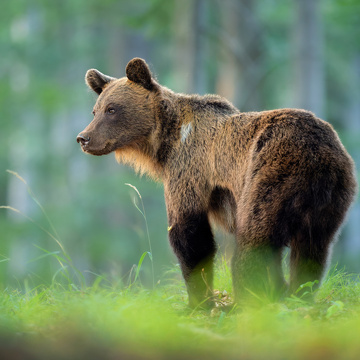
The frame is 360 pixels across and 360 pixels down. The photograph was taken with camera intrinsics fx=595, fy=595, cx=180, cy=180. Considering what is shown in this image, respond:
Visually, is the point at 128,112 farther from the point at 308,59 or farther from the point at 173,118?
the point at 308,59

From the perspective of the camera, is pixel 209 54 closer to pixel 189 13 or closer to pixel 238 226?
pixel 189 13

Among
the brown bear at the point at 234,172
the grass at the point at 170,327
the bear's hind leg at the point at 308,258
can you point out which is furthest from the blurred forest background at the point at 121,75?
the grass at the point at 170,327

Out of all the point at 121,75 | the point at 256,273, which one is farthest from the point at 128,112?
the point at 121,75

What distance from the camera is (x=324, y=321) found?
4188mm

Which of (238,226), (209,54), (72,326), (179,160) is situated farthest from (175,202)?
(209,54)

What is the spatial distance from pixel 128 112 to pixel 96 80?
0.69 metres

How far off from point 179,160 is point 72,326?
2518mm

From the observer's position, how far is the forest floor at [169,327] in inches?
103

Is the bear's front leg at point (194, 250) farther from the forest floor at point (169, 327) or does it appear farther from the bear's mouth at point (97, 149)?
the bear's mouth at point (97, 149)

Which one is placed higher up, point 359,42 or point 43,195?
point 359,42

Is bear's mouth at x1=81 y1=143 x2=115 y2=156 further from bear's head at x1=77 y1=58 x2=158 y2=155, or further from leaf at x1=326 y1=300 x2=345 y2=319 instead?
leaf at x1=326 y1=300 x2=345 y2=319

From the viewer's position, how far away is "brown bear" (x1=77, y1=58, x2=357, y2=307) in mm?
4605

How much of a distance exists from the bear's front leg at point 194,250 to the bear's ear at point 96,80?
1868mm

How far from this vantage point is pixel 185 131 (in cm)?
572
